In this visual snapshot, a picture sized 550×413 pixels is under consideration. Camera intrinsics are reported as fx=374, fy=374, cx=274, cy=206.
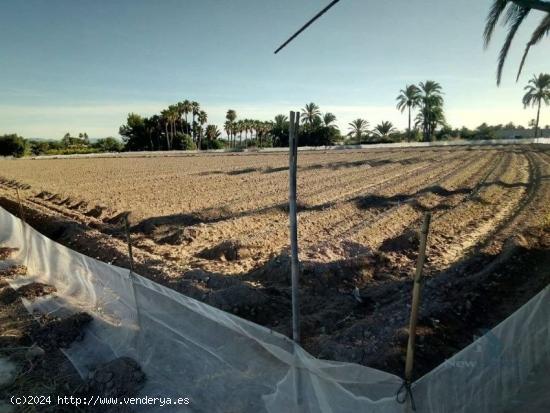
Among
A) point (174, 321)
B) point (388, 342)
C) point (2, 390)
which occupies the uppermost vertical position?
point (174, 321)

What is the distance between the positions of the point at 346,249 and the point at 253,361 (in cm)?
471

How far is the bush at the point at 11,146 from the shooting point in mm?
60469

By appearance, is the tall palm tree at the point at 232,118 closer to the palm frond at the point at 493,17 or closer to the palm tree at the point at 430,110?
the palm tree at the point at 430,110

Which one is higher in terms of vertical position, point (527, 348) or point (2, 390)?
point (527, 348)

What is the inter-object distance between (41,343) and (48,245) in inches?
86.5

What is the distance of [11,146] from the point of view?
6066 cm

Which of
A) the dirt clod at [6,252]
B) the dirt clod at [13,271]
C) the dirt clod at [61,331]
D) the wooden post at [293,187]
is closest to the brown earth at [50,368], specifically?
the dirt clod at [61,331]

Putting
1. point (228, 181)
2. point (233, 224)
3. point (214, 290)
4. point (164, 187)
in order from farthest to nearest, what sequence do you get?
point (228, 181), point (164, 187), point (233, 224), point (214, 290)

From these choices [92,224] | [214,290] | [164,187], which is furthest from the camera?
[164,187]

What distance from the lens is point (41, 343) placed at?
489 centimetres

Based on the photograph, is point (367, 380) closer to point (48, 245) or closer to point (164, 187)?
point (48, 245)

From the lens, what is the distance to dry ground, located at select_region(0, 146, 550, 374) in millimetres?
5066

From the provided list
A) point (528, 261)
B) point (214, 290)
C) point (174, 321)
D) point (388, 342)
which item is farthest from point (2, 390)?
point (528, 261)

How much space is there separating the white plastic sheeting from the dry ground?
0.99 meters
